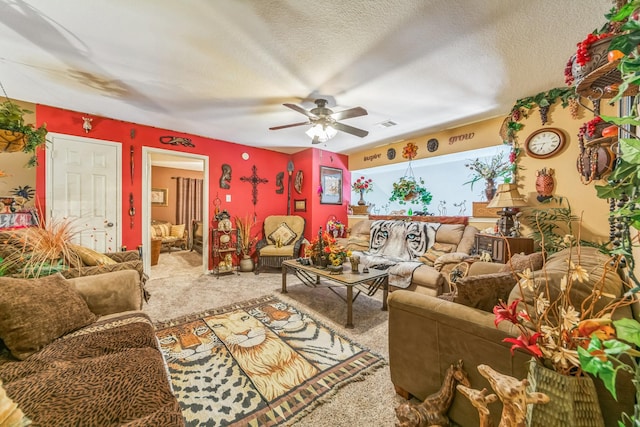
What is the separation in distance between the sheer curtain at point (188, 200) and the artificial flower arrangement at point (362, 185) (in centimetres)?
496

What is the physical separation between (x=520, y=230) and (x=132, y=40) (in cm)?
419

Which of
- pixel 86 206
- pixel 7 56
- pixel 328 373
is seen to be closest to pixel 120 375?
pixel 328 373

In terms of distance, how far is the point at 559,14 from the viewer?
1.55 meters

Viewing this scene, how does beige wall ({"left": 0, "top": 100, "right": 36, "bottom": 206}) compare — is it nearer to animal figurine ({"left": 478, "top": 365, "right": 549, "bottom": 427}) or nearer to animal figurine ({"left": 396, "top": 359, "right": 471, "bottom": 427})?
animal figurine ({"left": 396, "top": 359, "right": 471, "bottom": 427})

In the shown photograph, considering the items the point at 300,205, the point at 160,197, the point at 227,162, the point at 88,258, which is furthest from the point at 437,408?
the point at 160,197

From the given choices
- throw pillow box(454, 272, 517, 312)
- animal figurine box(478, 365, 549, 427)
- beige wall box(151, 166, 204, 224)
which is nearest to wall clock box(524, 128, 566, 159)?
throw pillow box(454, 272, 517, 312)

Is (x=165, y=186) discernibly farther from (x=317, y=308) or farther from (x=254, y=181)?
(x=317, y=308)

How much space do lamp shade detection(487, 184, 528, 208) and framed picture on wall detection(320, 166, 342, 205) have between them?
3038 mm

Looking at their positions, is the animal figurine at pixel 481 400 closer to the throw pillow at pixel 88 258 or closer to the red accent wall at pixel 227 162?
the throw pillow at pixel 88 258

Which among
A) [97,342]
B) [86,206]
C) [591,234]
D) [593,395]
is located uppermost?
[86,206]

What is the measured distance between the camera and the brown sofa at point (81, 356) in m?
0.87

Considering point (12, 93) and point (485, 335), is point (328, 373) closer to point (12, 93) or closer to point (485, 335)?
point (485, 335)

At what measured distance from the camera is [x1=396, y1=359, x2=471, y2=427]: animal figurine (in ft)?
3.91

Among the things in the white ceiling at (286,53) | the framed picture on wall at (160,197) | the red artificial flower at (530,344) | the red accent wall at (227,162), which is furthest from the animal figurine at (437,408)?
the framed picture on wall at (160,197)
